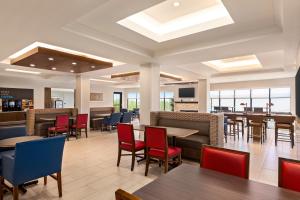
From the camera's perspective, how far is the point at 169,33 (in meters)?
3.69

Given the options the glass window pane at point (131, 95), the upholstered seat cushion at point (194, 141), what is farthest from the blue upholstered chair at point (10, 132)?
the glass window pane at point (131, 95)

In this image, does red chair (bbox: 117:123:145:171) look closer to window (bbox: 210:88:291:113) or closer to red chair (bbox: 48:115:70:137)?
red chair (bbox: 48:115:70:137)

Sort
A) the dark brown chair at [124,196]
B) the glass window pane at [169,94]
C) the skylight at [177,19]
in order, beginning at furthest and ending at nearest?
the glass window pane at [169,94], the skylight at [177,19], the dark brown chair at [124,196]

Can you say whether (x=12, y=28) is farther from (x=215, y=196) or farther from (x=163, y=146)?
(x=215, y=196)

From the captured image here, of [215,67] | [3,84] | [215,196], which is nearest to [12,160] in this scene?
[215,196]

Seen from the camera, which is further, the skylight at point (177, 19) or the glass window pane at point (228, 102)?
the glass window pane at point (228, 102)

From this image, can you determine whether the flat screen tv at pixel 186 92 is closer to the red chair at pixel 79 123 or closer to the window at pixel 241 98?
the window at pixel 241 98

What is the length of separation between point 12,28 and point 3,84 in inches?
329

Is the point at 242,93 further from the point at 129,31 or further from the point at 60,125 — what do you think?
the point at 60,125

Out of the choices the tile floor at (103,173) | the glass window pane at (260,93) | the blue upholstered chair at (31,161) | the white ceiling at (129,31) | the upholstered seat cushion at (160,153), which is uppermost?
the white ceiling at (129,31)

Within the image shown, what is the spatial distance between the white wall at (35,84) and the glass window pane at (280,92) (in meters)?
12.3

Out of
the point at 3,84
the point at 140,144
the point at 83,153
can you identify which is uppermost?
the point at 3,84

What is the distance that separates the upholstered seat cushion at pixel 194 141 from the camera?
399 centimetres

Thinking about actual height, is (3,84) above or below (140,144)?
above
